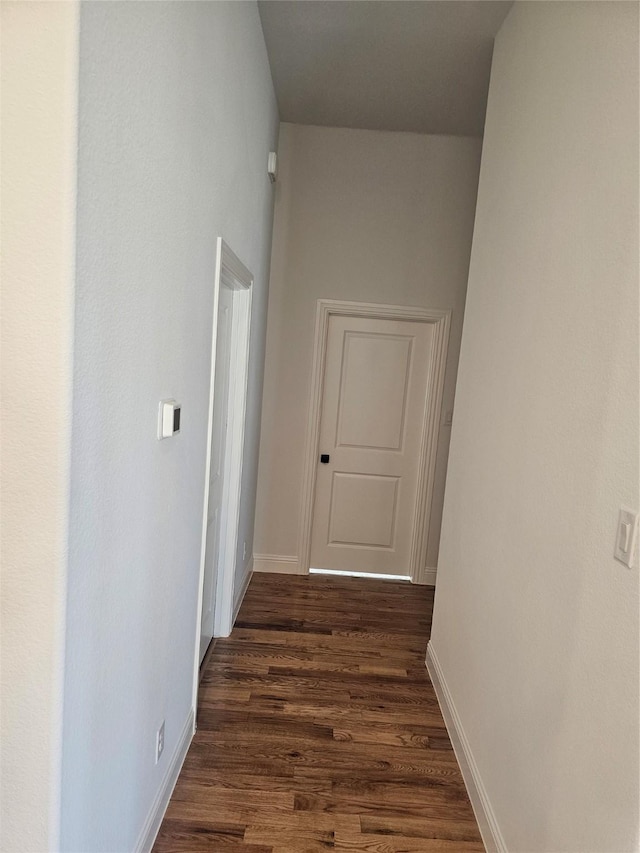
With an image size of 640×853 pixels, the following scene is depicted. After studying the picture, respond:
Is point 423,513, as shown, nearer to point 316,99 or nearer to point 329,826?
point 329,826

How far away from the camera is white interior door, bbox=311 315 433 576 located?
3.73 meters

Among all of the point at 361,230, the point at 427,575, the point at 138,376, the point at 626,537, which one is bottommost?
the point at 427,575

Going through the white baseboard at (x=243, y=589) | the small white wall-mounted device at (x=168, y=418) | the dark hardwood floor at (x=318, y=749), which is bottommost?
the dark hardwood floor at (x=318, y=749)

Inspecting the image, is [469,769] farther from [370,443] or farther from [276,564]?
[370,443]

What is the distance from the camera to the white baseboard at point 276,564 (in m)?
3.84

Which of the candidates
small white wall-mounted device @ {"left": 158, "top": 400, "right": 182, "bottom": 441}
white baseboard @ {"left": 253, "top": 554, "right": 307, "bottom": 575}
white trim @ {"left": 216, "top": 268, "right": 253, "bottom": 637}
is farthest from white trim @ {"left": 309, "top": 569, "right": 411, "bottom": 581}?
small white wall-mounted device @ {"left": 158, "top": 400, "right": 182, "bottom": 441}

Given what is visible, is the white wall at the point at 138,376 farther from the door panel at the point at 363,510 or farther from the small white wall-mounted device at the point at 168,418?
the door panel at the point at 363,510

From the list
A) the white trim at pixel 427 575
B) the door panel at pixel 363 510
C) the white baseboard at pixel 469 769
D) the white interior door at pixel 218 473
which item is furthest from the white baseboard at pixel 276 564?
the white baseboard at pixel 469 769

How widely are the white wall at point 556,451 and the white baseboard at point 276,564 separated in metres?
1.76

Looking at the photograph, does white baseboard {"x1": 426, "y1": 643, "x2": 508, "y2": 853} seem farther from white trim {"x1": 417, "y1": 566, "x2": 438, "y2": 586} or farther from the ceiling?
the ceiling

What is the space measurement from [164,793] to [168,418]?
1272 millimetres

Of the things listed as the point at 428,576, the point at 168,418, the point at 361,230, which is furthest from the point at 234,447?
the point at 428,576

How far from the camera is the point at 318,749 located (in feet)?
6.74

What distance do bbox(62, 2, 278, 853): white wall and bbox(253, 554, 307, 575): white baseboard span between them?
182 cm
